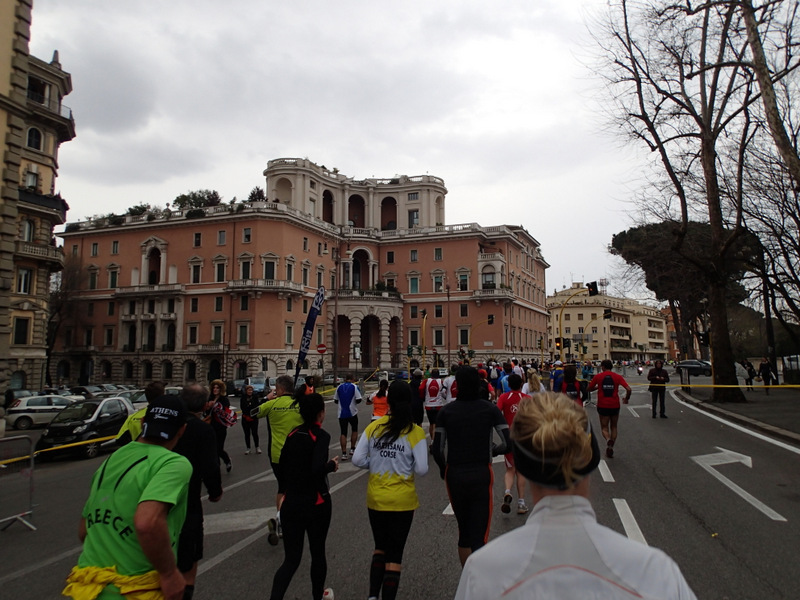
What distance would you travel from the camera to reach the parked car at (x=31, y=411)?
75.1ft

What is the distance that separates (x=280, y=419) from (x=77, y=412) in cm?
1141

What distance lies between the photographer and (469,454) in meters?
4.73

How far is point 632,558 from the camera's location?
5.02 ft

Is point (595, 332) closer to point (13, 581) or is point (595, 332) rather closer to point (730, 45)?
point (730, 45)

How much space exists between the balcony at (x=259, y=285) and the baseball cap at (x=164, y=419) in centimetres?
5192

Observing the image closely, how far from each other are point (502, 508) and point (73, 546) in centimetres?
527

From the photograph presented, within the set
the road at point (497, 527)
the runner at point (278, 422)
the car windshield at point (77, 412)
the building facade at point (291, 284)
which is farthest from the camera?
the building facade at point (291, 284)

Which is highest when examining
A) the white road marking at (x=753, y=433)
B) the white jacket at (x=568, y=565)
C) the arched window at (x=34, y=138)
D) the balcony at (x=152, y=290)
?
the arched window at (x=34, y=138)

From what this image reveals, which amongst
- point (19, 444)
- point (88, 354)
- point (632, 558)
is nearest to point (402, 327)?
point (88, 354)

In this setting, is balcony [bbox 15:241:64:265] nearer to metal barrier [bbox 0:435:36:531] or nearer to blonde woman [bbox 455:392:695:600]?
metal barrier [bbox 0:435:36:531]

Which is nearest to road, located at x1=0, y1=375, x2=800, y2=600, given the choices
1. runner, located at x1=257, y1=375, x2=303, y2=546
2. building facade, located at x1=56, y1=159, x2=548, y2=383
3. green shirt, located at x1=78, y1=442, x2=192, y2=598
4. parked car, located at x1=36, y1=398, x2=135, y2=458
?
runner, located at x1=257, y1=375, x2=303, y2=546

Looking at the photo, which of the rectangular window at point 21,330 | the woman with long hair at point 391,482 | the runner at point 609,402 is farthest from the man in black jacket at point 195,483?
the rectangular window at point 21,330

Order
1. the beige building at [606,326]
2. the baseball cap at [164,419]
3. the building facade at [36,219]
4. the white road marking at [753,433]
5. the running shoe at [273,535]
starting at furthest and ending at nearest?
the beige building at [606,326] → the building facade at [36,219] → the white road marking at [753,433] → the running shoe at [273,535] → the baseball cap at [164,419]

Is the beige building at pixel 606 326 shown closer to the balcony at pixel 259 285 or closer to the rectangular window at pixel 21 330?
the balcony at pixel 259 285
